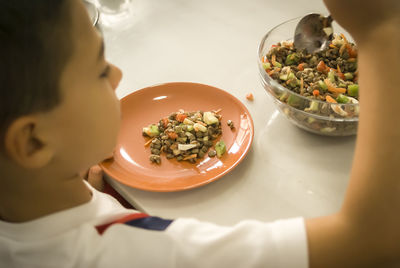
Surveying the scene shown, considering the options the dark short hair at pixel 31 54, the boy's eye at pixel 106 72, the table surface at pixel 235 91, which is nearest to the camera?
the dark short hair at pixel 31 54

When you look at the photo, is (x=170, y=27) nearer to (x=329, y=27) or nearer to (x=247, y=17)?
(x=247, y=17)

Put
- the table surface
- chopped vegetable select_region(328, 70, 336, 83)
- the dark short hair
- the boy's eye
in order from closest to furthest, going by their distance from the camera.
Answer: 1. the dark short hair
2. the boy's eye
3. the table surface
4. chopped vegetable select_region(328, 70, 336, 83)

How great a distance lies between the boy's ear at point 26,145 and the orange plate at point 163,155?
29 cm

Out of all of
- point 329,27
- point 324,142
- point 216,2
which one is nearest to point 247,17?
point 216,2

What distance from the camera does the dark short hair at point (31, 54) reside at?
46cm

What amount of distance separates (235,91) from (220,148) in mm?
242

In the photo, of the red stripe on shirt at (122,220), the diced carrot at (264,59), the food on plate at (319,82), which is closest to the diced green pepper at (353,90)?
the food on plate at (319,82)

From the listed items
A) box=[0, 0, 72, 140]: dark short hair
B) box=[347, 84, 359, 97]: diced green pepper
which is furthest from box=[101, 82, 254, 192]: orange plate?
box=[0, 0, 72, 140]: dark short hair

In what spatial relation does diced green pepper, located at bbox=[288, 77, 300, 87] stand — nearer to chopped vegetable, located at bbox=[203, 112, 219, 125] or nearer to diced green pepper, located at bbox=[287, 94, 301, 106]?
diced green pepper, located at bbox=[287, 94, 301, 106]

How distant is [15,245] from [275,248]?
384 mm

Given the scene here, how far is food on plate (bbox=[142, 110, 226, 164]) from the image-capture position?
0.84 metres

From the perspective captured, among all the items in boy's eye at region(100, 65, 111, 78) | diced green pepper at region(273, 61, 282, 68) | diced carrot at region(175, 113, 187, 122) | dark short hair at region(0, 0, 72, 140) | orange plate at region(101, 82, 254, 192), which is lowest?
orange plate at region(101, 82, 254, 192)

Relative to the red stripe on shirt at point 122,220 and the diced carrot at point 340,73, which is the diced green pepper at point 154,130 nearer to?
the red stripe on shirt at point 122,220

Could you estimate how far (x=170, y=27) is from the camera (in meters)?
1.29
